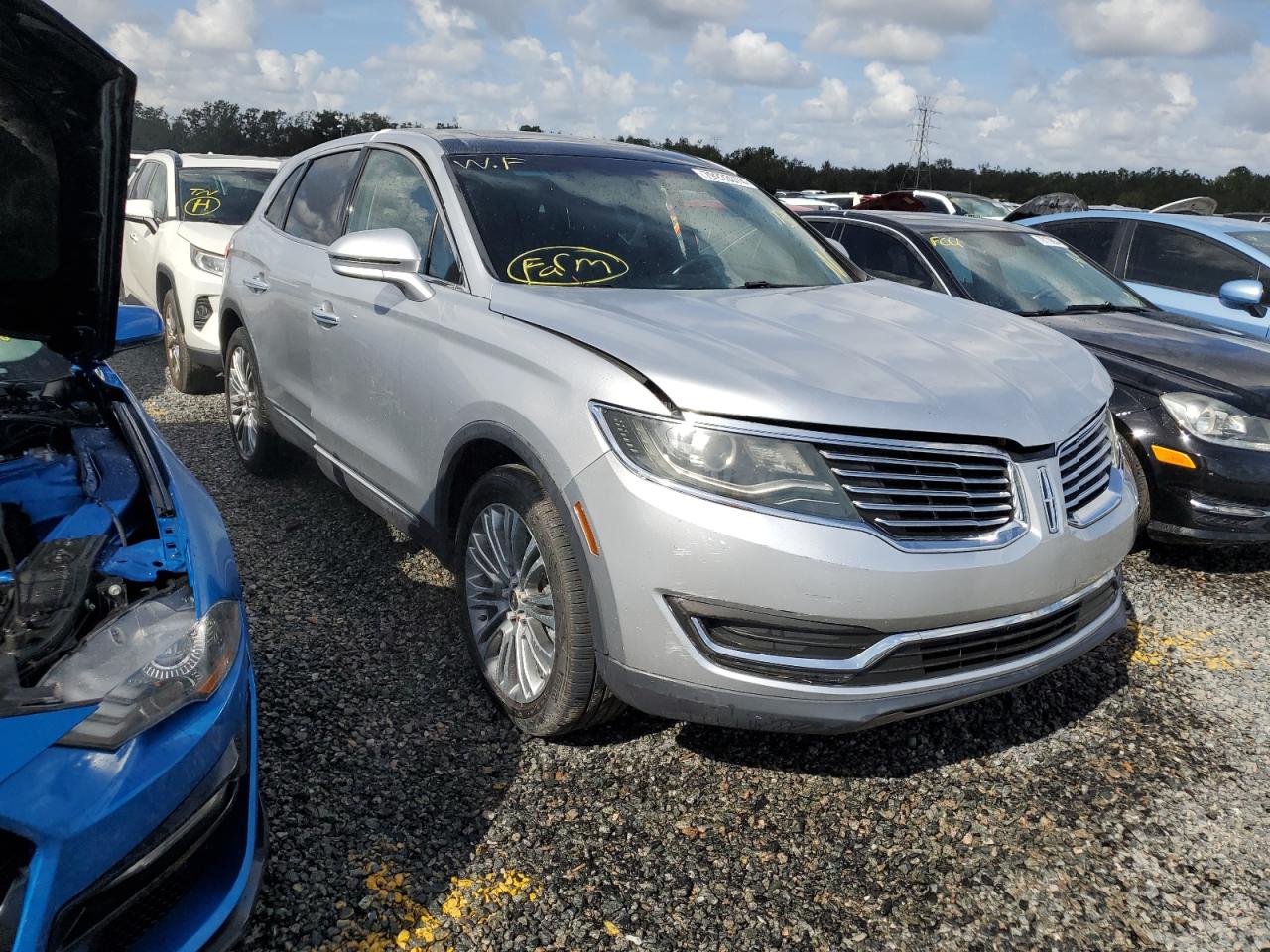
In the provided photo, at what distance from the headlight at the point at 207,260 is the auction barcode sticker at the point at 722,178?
4068 millimetres

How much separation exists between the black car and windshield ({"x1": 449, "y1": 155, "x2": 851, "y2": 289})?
158 centimetres

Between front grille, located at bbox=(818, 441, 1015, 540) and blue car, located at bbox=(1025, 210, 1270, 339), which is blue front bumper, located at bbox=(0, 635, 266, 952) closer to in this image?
front grille, located at bbox=(818, 441, 1015, 540)

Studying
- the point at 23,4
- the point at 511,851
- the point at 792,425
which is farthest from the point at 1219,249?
the point at 23,4

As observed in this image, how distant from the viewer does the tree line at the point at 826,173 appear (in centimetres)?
2738

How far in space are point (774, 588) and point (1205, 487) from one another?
2.80 m

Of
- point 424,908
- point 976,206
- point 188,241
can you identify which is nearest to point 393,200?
point 424,908

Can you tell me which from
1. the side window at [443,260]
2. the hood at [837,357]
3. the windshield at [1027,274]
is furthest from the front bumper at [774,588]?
the windshield at [1027,274]

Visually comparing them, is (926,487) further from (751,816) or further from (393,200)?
(393,200)

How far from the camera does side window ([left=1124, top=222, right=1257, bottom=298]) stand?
6.39 meters

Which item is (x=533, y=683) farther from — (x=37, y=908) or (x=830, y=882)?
(x=37, y=908)

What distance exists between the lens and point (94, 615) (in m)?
1.76

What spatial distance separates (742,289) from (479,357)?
37.7 inches

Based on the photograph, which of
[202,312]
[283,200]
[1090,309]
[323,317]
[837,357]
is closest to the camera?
[837,357]

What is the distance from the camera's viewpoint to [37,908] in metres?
1.44
